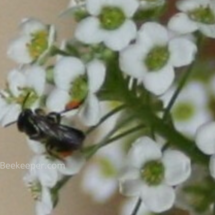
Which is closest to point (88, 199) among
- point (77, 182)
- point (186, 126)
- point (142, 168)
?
point (77, 182)

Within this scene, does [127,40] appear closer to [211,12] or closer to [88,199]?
[211,12]

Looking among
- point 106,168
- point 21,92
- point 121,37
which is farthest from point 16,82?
point 106,168

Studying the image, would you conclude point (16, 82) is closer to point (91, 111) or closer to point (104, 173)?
point (91, 111)

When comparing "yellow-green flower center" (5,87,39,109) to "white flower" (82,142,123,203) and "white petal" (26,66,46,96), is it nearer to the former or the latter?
"white petal" (26,66,46,96)

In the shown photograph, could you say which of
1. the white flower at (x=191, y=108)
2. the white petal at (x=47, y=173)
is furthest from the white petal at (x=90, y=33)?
the white flower at (x=191, y=108)

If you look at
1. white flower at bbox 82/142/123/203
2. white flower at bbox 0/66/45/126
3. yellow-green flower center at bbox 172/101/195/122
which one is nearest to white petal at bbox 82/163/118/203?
white flower at bbox 82/142/123/203

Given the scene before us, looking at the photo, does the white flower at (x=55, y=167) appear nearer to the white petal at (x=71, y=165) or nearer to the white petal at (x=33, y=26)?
the white petal at (x=71, y=165)
